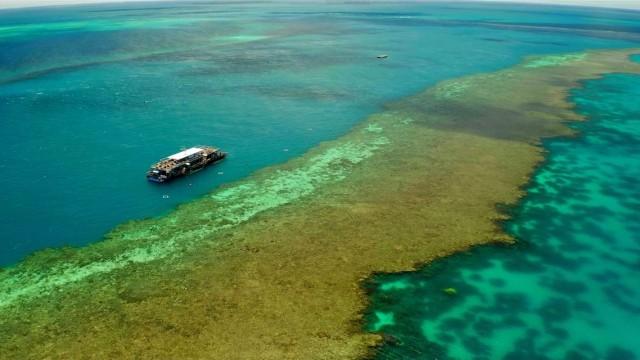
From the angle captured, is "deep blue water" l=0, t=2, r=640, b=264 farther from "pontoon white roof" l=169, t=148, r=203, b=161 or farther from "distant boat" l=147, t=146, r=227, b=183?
"pontoon white roof" l=169, t=148, r=203, b=161

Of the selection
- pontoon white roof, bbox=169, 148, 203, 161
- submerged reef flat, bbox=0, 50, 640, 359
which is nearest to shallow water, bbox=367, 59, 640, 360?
submerged reef flat, bbox=0, 50, 640, 359

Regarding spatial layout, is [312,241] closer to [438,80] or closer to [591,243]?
[591,243]

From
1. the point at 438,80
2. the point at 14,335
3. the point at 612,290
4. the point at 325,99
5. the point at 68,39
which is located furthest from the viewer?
the point at 68,39

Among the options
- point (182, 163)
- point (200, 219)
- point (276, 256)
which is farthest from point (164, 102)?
point (276, 256)

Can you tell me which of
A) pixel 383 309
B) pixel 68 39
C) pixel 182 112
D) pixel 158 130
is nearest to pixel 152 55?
pixel 68 39

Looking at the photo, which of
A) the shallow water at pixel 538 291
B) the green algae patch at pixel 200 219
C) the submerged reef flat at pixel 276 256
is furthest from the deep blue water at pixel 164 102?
the shallow water at pixel 538 291
